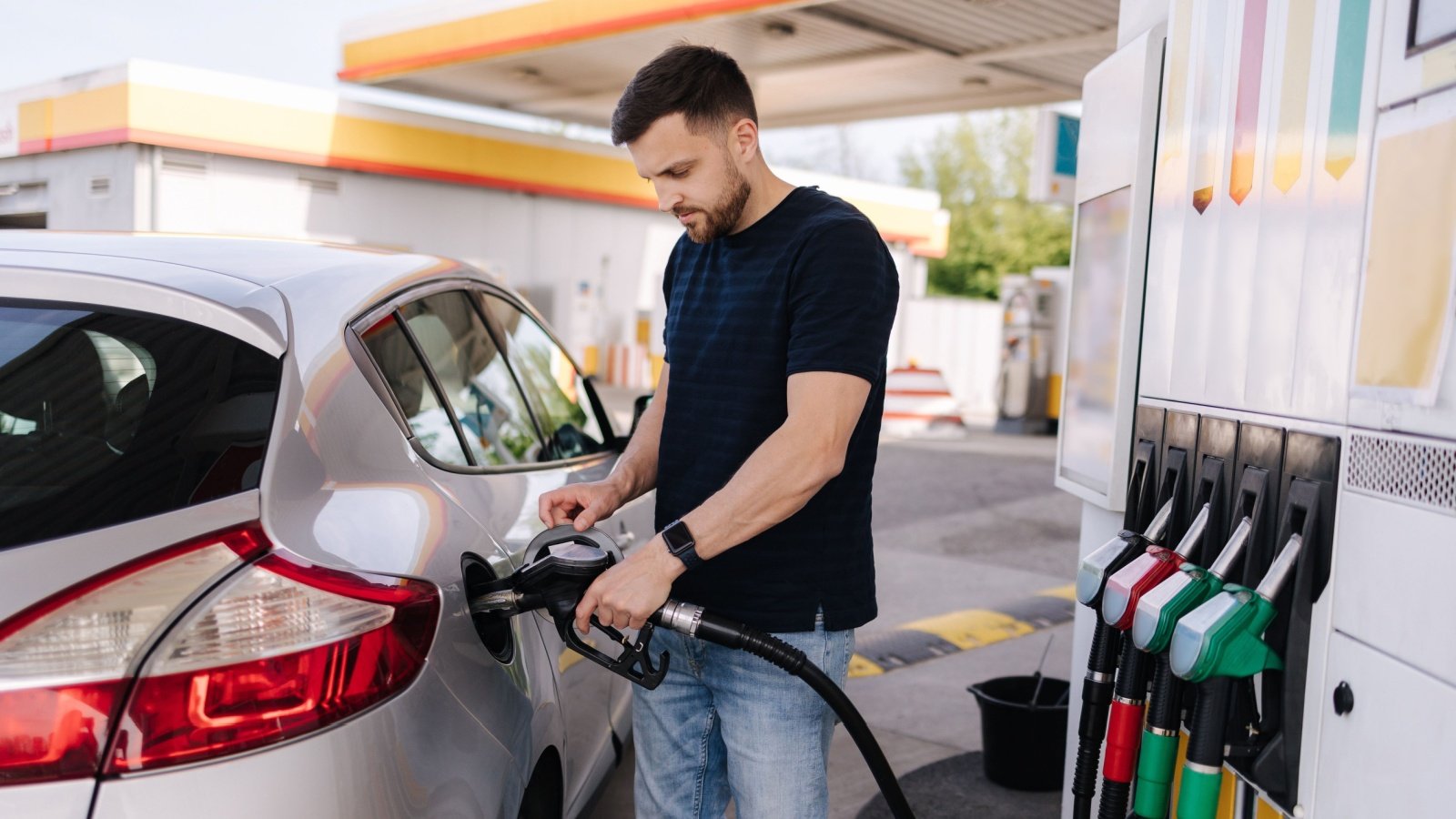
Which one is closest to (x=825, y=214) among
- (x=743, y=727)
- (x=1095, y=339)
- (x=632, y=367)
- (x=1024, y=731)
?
(x=743, y=727)

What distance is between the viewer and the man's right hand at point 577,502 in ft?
8.15

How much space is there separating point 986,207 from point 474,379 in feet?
177

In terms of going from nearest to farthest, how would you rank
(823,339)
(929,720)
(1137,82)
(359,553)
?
(359,553) < (823,339) < (1137,82) < (929,720)

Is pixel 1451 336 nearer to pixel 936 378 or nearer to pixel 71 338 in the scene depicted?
pixel 71 338

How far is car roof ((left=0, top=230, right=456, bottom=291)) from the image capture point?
6.91ft

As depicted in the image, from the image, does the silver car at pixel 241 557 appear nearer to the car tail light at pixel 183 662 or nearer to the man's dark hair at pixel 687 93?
the car tail light at pixel 183 662

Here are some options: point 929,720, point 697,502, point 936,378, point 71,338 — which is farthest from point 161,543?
point 936,378

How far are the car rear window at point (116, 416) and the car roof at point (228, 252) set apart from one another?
7.3 inches

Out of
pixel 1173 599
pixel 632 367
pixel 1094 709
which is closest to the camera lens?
pixel 1173 599

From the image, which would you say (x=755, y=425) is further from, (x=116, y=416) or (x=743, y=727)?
(x=116, y=416)

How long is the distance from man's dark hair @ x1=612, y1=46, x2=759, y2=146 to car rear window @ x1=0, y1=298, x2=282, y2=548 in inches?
28.8

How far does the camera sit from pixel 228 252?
7.45 ft

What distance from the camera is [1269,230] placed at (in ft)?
6.95

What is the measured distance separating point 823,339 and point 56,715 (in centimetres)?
119
